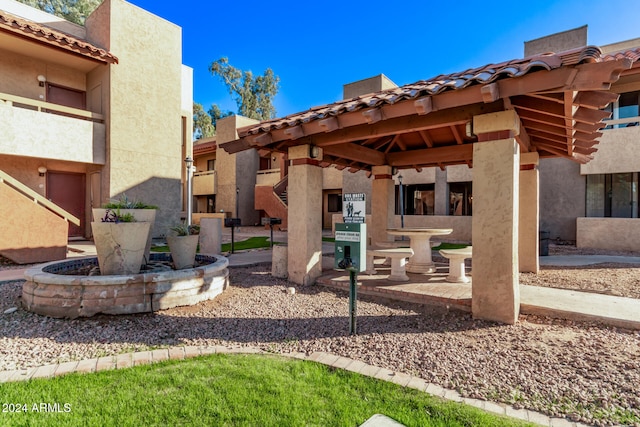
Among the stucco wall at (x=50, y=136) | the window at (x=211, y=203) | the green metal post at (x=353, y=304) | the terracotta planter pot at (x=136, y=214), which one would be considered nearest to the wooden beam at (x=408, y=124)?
the green metal post at (x=353, y=304)

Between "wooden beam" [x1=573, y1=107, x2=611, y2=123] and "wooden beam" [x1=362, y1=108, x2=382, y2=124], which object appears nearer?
"wooden beam" [x1=573, y1=107, x2=611, y2=123]

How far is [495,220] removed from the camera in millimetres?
4641

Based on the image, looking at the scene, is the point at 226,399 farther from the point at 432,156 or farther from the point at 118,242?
the point at 432,156

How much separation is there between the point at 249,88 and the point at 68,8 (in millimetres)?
15925

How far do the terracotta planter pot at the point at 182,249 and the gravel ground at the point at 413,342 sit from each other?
1259 mm

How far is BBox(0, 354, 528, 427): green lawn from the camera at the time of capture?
2537 mm

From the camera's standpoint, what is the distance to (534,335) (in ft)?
13.8

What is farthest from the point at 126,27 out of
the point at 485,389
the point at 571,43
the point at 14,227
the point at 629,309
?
the point at 571,43

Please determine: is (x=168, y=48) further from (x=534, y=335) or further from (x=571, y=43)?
(x=571, y=43)

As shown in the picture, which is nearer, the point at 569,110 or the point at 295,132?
the point at 569,110

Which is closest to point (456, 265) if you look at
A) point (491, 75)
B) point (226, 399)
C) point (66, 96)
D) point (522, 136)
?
point (522, 136)

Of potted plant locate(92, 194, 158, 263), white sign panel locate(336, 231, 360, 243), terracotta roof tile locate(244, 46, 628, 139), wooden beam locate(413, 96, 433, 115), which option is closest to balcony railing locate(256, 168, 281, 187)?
potted plant locate(92, 194, 158, 263)

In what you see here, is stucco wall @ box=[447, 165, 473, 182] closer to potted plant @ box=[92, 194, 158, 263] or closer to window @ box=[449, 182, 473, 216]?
window @ box=[449, 182, 473, 216]

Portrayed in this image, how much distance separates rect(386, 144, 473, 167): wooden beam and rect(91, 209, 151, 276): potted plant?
280 inches
